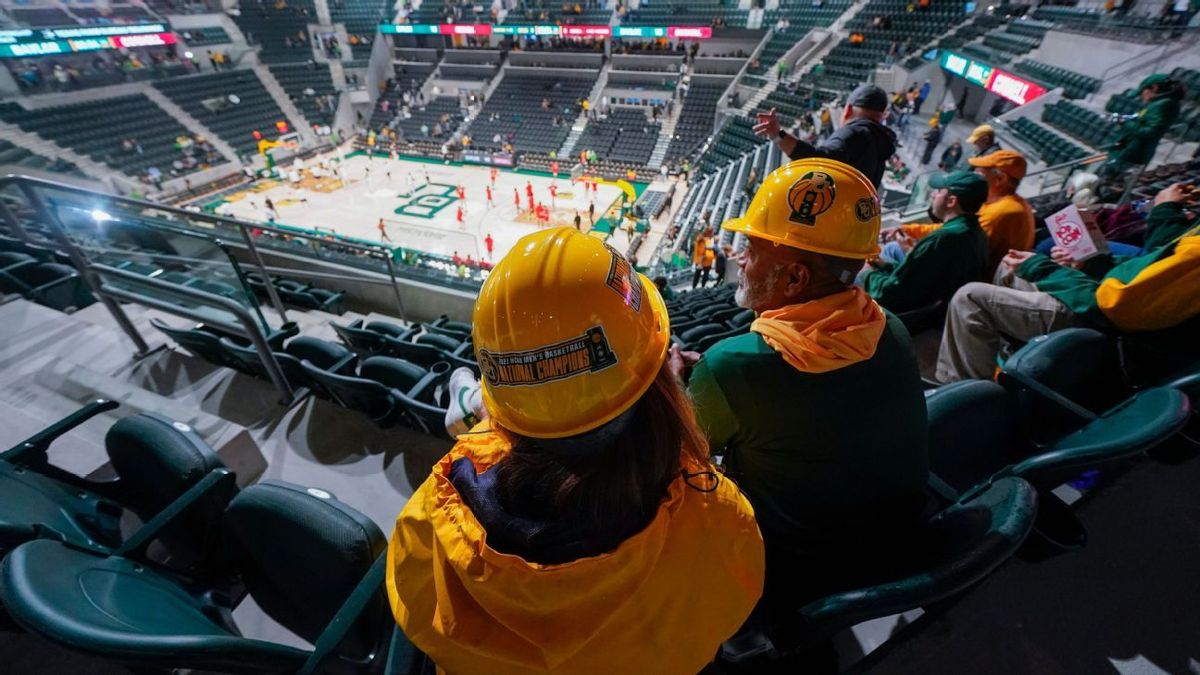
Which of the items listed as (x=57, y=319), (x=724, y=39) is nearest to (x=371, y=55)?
(x=724, y=39)

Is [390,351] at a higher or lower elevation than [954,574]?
lower

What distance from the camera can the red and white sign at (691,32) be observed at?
22781mm

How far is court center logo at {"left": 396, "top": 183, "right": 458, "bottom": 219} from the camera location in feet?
58.8

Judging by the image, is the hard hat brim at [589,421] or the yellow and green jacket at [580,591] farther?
the hard hat brim at [589,421]

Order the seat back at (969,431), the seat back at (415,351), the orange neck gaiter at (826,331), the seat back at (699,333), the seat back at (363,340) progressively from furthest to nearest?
the seat back at (363,340)
the seat back at (699,333)
the seat back at (415,351)
the seat back at (969,431)
the orange neck gaiter at (826,331)

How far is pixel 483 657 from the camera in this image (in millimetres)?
829

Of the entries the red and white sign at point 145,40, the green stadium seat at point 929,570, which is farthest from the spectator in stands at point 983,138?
the red and white sign at point 145,40

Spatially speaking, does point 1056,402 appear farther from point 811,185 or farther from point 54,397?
point 54,397

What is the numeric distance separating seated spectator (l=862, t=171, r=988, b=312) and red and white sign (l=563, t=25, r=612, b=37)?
87.9 ft

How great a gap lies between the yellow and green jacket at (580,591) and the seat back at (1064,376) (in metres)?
1.81

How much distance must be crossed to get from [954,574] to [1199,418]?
1.89m

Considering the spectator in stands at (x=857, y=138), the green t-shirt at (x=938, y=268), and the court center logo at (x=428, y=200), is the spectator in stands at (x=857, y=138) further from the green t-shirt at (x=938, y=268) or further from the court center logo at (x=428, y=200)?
the court center logo at (x=428, y=200)

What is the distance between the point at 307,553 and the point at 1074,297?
11.5 feet

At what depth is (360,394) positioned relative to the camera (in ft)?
8.53
